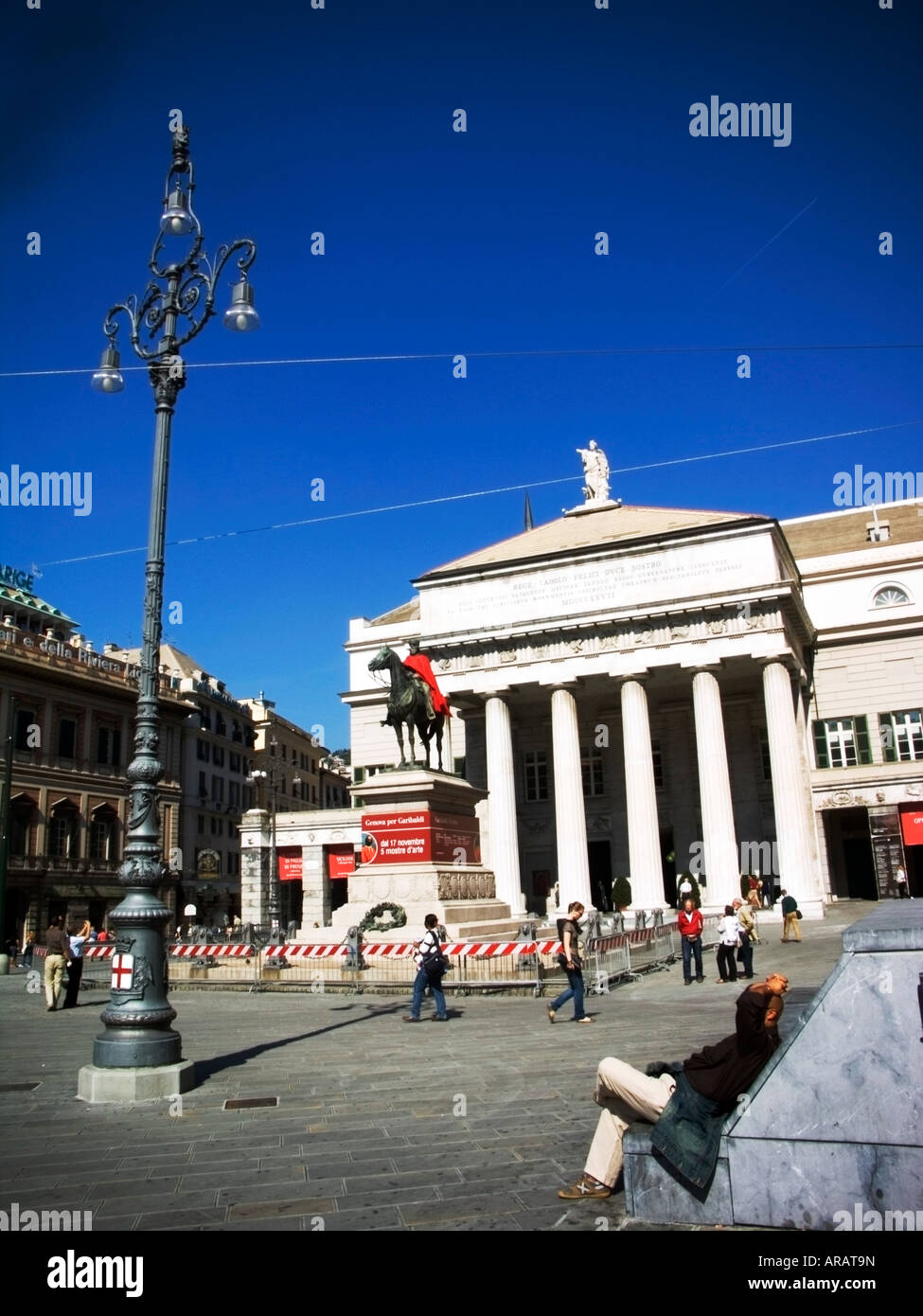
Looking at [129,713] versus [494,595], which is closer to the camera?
[494,595]

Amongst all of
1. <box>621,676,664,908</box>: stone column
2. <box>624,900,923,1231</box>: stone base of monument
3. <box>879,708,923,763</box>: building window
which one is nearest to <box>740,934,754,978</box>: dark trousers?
<box>624,900,923,1231</box>: stone base of monument

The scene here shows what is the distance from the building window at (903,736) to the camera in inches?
1715

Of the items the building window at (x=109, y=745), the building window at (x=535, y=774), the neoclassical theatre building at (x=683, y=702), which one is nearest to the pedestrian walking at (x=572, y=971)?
the neoclassical theatre building at (x=683, y=702)

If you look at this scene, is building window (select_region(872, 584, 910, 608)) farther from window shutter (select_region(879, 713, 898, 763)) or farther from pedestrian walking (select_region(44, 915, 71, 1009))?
pedestrian walking (select_region(44, 915, 71, 1009))

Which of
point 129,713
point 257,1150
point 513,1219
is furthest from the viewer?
point 129,713

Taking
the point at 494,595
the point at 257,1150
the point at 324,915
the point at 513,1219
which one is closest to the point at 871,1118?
the point at 513,1219

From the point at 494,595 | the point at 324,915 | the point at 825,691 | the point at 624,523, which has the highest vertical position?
the point at 624,523

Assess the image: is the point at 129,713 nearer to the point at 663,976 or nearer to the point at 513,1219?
the point at 663,976

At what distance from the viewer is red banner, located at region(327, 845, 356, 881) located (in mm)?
49531

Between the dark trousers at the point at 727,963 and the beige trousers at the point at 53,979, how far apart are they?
1256cm

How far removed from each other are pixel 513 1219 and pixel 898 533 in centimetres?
5271

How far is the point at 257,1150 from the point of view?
712cm

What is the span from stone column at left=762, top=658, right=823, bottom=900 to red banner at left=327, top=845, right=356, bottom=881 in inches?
832

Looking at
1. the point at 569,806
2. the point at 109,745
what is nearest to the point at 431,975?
the point at 569,806
